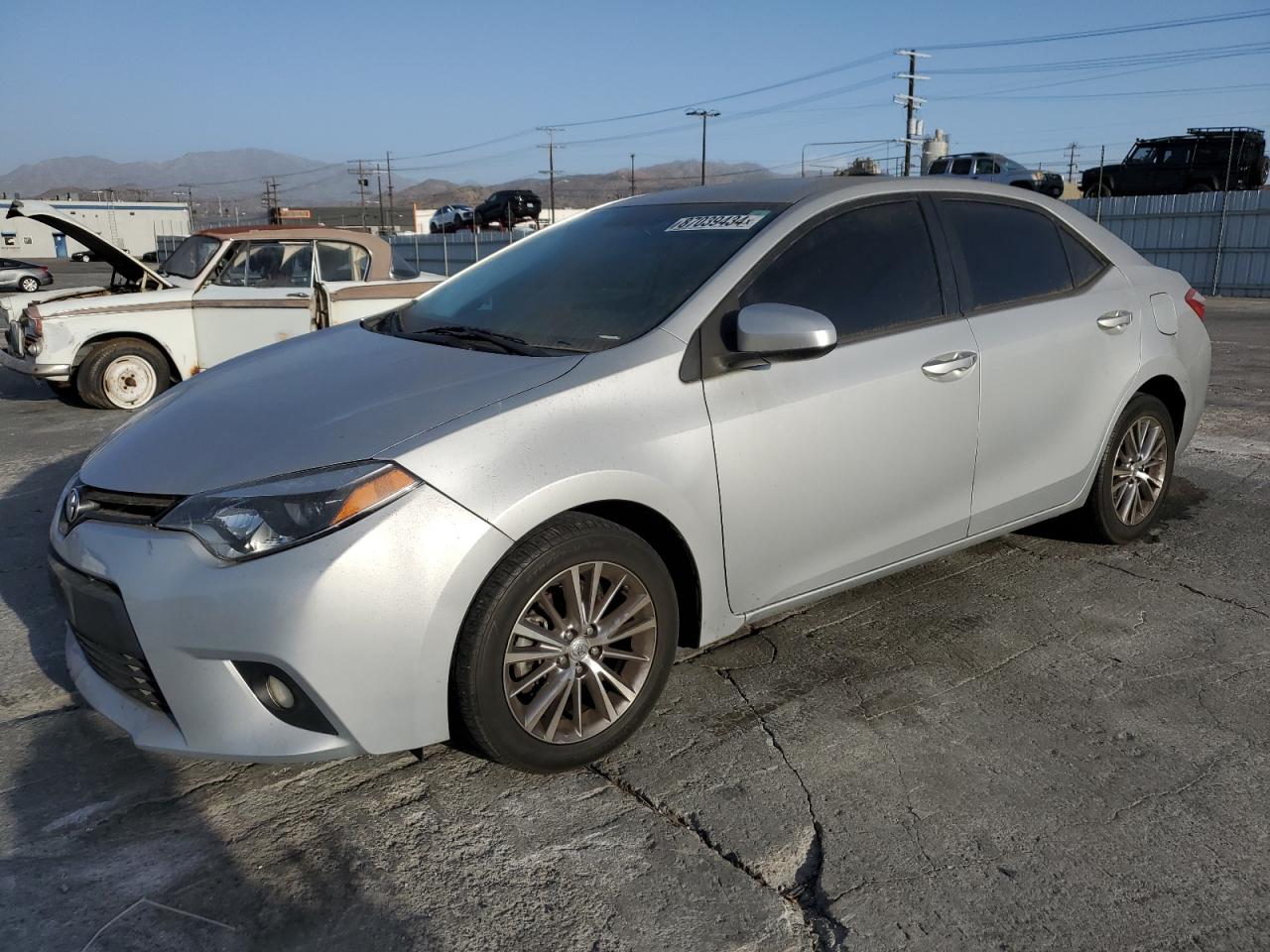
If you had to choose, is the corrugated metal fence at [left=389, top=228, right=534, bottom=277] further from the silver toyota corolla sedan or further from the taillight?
the silver toyota corolla sedan

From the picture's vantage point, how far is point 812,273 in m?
3.33

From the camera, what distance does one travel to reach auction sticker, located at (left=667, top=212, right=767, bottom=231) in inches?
133

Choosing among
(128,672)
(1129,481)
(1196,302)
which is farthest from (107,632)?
(1196,302)

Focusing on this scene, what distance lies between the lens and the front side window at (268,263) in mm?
9078

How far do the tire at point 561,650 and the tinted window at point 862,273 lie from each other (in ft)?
3.16

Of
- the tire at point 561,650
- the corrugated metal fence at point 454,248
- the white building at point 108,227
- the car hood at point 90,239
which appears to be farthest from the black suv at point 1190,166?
the white building at point 108,227

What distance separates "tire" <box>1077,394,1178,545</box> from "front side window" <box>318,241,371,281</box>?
268 inches

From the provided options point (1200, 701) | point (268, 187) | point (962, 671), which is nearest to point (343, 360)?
point (962, 671)

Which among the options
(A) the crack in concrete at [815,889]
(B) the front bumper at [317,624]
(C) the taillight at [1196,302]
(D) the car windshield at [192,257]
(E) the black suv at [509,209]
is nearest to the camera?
(A) the crack in concrete at [815,889]

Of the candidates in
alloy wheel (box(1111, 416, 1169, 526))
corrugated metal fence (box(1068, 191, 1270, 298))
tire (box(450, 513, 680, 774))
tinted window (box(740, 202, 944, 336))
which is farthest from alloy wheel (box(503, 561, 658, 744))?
corrugated metal fence (box(1068, 191, 1270, 298))

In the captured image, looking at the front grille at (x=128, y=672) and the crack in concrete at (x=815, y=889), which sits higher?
the front grille at (x=128, y=672)

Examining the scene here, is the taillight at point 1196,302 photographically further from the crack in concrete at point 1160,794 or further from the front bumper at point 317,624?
the front bumper at point 317,624

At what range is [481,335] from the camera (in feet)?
10.8

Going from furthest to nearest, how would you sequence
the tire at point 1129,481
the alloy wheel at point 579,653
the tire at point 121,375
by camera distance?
1. the tire at point 121,375
2. the tire at point 1129,481
3. the alloy wheel at point 579,653
